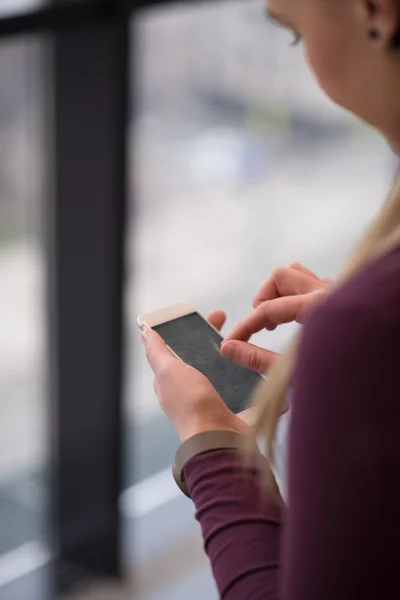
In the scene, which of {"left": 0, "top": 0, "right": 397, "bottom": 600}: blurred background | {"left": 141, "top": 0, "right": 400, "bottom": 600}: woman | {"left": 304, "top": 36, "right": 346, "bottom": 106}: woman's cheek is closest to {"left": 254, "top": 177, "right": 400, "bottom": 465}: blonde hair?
{"left": 141, "top": 0, "right": 400, "bottom": 600}: woman

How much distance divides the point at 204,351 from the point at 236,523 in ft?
0.97

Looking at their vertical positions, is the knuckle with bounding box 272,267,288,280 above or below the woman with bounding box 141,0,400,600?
above

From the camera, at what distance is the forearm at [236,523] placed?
62 cm

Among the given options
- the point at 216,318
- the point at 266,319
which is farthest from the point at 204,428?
the point at 216,318

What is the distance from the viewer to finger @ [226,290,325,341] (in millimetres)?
826

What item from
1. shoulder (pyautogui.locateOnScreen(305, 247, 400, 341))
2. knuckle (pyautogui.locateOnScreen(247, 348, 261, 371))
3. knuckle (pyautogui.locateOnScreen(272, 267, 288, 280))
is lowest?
shoulder (pyautogui.locateOnScreen(305, 247, 400, 341))

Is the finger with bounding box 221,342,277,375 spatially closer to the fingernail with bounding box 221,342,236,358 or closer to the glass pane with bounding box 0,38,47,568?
the fingernail with bounding box 221,342,236,358

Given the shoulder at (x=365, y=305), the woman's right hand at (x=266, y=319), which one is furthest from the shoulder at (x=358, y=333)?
the woman's right hand at (x=266, y=319)

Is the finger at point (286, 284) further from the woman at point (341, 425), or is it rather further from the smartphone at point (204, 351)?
the woman at point (341, 425)

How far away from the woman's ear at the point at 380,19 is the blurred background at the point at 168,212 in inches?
52.9

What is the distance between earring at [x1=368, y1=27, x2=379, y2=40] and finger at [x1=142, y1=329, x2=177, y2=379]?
1.22ft

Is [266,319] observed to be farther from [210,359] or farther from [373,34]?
[373,34]

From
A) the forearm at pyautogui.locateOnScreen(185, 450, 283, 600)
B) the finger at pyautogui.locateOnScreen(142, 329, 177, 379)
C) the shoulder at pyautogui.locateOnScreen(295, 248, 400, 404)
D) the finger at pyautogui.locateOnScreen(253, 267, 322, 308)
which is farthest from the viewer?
the finger at pyautogui.locateOnScreen(253, 267, 322, 308)

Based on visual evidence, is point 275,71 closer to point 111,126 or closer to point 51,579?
point 111,126
